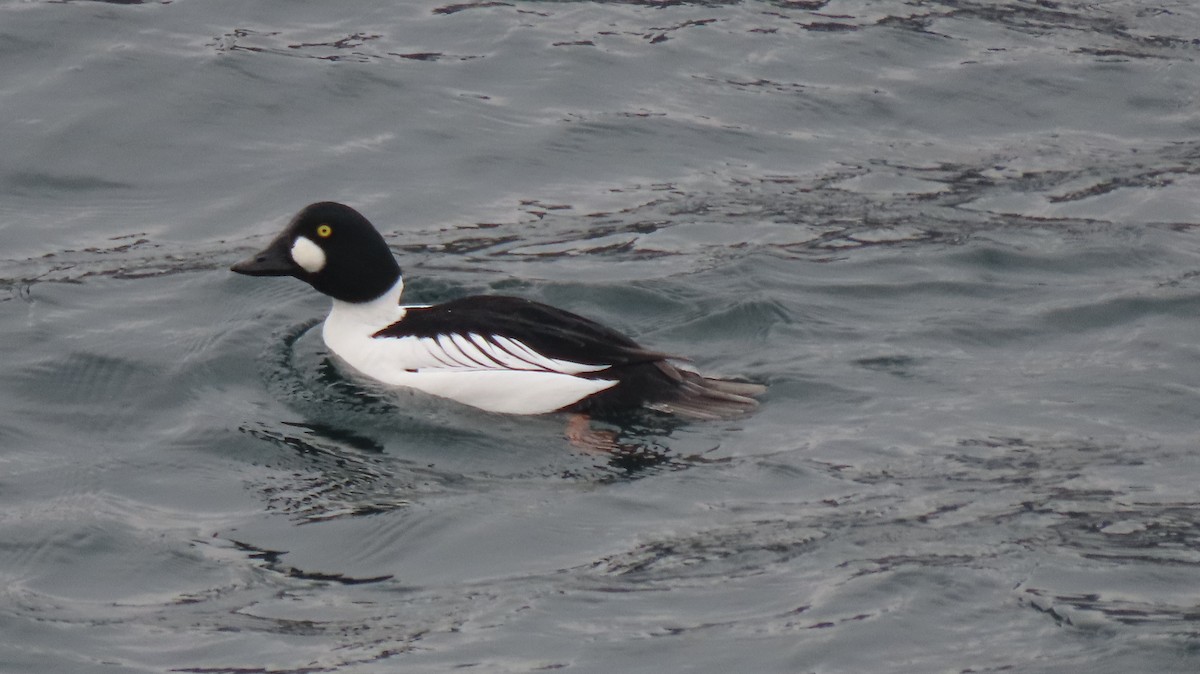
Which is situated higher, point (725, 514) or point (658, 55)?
point (658, 55)

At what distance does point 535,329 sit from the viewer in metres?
8.44

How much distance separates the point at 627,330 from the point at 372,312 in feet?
4.68

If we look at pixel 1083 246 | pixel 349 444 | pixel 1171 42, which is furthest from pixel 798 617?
pixel 1171 42

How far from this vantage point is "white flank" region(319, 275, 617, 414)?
8383 mm

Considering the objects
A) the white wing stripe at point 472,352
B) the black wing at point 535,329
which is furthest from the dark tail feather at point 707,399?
the white wing stripe at point 472,352

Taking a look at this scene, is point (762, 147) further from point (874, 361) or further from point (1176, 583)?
point (1176, 583)

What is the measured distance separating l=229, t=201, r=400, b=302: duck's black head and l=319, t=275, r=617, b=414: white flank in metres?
0.06

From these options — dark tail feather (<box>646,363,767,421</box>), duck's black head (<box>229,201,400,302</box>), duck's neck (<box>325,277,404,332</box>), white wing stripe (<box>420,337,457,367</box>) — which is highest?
duck's black head (<box>229,201,400,302</box>)

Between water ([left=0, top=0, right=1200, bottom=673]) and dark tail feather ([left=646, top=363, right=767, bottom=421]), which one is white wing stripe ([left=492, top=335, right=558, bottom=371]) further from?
dark tail feather ([left=646, top=363, right=767, bottom=421])

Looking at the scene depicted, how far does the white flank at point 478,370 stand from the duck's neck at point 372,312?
14cm

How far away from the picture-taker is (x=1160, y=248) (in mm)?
10625

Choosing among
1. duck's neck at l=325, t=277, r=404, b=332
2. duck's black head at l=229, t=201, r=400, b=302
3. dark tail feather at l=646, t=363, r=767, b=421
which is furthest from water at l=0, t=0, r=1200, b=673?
duck's black head at l=229, t=201, r=400, b=302

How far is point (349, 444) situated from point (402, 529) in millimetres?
1162

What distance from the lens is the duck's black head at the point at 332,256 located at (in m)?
8.88
